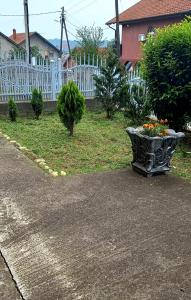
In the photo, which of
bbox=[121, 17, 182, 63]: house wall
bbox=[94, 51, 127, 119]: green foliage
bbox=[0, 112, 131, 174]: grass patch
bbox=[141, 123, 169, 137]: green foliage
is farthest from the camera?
bbox=[121, 17, 182, 63]: house wall

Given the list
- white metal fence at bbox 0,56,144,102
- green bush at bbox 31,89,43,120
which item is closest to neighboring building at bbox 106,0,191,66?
white metal fence at bbox 0,56,144,102

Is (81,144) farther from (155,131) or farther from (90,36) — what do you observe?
(90,36)

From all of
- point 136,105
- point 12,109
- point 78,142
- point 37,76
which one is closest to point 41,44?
point 37,76

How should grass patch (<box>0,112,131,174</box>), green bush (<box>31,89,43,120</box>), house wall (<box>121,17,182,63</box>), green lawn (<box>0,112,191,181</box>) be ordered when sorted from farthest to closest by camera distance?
house wall (<box>121,17,182,63</box>), green bush (<box>31,89,43,120</box>), grass patch (<box>0,112,131,174</box>), green lawn (<box>0,112,191,181</box>)

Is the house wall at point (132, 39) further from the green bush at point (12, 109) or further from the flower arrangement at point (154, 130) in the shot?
the flower arrangement at point (154, 130)

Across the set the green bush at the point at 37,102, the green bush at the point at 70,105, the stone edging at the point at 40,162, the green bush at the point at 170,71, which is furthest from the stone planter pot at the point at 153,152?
the green bush at the point at 37,102

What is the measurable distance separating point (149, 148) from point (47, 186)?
1524mm

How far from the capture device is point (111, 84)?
32.9ft

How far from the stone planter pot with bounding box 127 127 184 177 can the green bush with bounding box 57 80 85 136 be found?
8.47ft

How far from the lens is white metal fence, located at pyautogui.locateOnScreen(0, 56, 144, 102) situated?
1060 centimetres

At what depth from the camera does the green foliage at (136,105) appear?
8586mm

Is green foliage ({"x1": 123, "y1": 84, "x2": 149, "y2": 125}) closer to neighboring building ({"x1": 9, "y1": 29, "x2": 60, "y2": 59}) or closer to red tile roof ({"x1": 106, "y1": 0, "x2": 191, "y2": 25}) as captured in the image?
red tile roof ({"x1": 106, "y1": 0, "x2": 191, "y2": 25})

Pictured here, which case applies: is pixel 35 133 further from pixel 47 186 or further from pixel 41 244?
pixel 41 244

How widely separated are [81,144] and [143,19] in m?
21.0
